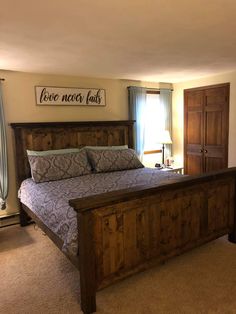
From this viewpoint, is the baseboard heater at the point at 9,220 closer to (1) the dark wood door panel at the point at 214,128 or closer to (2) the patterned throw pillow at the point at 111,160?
(2) the patterned throw pillow at the point at 111,160

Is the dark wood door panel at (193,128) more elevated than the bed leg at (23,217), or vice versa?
the dark wood door panel at (193,128)

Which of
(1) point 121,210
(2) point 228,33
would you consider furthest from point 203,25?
(1) point 121,210

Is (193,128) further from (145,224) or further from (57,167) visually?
(145,224)

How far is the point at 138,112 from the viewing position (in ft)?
15.3

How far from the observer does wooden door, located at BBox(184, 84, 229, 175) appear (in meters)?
4.29

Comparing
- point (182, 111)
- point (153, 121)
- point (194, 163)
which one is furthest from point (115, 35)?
point (194, 163)

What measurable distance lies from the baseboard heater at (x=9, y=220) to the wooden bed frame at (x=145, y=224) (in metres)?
1.27

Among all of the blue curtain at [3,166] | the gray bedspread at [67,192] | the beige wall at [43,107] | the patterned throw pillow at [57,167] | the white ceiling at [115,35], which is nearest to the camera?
the white ceiling at [115,35]

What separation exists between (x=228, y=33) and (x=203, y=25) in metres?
0.36

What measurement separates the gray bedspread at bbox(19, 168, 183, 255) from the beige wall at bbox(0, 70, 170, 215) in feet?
2.89

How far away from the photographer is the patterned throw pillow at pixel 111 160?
3.67 metres

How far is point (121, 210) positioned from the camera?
2.01 meters

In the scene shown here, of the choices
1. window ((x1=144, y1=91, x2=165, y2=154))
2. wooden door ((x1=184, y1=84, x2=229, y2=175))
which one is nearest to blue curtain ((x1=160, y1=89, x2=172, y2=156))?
window ((x1=144, y1=91, x2=165, y2=154))

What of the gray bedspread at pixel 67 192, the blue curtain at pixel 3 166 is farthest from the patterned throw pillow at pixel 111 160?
the blue curtain at pixel 3 166
